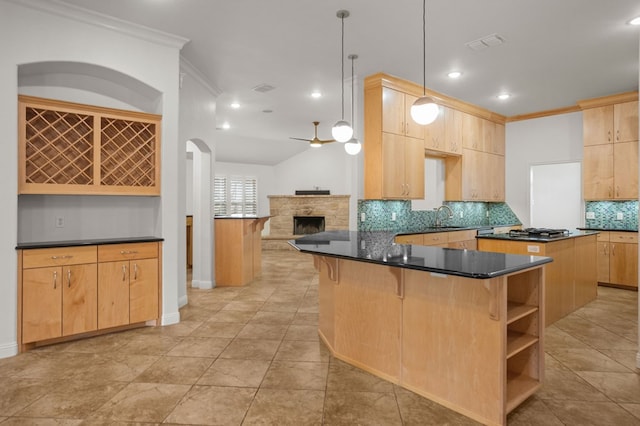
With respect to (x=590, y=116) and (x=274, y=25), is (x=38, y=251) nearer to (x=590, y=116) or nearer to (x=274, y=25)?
(x=274, y=25)

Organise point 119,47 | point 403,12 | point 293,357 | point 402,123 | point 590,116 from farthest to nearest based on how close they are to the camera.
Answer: point 590,116
point 402,123
point 119,47
point 403,12
point 293,357

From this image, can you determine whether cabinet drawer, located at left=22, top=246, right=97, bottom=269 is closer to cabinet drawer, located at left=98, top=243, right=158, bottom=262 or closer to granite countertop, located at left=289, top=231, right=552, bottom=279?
cabinet drawer, located at left=98, top=243, right=158, bottom=262

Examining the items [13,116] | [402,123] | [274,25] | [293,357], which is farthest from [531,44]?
[13,116]

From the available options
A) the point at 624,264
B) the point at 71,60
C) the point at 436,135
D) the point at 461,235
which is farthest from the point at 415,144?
the point at 71,60

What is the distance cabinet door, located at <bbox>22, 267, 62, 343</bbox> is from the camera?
317 cm

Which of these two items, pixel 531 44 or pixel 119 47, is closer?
pixel 119 47

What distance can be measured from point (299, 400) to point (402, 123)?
160 inches

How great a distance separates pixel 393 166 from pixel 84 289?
397 centimetres

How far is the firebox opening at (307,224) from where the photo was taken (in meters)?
11.2

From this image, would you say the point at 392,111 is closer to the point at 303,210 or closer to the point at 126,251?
the point at 126,251

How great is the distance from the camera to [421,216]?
6.15 meters

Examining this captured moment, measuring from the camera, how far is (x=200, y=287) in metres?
5.66

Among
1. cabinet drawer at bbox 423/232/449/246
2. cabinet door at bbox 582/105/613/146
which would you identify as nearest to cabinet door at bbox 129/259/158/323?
cabinet drawer at bbox 423/232/449/246

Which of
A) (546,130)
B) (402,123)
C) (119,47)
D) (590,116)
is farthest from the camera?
(546,130)
